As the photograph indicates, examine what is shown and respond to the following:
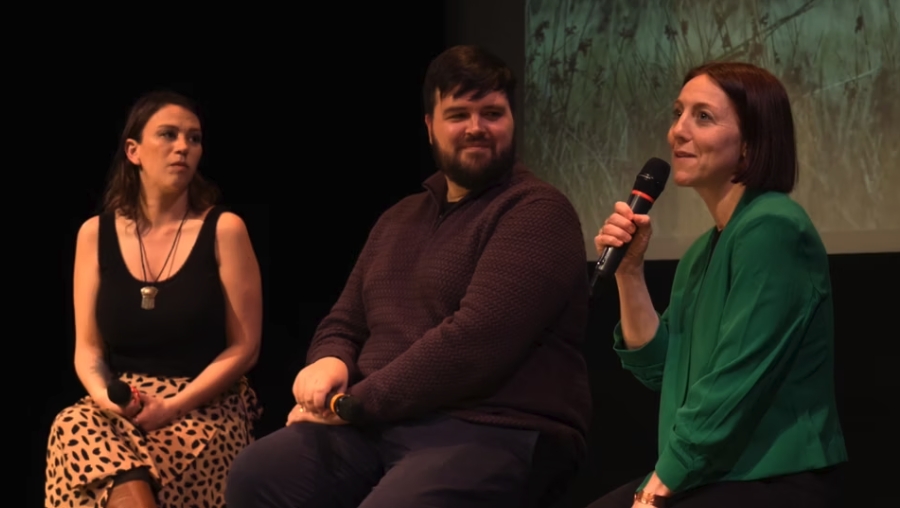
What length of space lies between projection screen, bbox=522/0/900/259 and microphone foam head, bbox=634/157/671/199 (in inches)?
45.3

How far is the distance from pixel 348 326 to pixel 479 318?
1.48 feet

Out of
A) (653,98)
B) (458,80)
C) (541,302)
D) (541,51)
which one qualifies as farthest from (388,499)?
(541,51)

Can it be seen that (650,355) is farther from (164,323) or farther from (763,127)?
(164,323)

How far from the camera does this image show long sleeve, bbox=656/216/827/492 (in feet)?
5.94

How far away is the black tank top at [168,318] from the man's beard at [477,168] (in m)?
0.89

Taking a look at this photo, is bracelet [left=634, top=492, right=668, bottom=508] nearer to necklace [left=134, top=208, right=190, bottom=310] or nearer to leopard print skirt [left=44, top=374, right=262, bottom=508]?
leopard print skirt [left=44, top=374, right=262, bottom=508]

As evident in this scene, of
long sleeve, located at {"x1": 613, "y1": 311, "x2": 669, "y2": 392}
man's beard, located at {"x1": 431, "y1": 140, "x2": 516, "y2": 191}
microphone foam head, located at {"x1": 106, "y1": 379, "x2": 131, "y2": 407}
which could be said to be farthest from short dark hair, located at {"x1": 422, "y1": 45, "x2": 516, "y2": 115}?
microphone foam head, located at {"x1": 106, "y1": 379, "x2": 131, "y2": 407}

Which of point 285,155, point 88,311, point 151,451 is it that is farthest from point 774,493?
point 285,155

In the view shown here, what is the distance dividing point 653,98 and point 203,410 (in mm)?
1664

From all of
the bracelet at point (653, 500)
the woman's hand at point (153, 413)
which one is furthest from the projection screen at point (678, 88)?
the woman's hand at point (153, 413)

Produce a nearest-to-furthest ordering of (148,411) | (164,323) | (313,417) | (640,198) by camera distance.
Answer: (640,198), (313,417), (148,411), (164,323)

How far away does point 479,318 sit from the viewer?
222cm

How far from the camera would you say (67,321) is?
392cm

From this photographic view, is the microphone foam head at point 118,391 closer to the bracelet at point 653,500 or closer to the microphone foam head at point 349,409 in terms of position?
the microphone foam head at point 349,409
